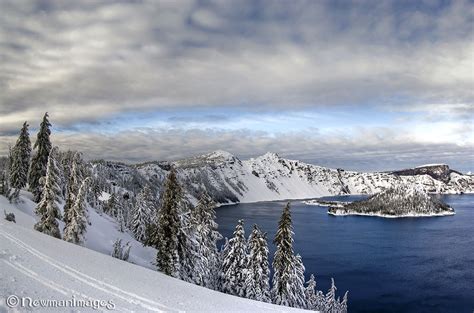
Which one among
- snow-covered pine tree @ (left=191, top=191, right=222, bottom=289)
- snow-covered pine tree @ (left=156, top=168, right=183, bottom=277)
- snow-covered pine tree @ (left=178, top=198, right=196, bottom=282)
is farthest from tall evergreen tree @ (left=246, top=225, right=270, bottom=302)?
snow-covered pine tree @ (left=156, top=168, right=183, bottom=277)

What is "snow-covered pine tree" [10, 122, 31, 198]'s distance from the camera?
55.2 meters

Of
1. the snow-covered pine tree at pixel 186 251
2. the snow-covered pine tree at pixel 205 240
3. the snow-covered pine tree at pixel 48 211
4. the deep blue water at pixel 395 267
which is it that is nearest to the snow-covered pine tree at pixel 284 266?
the snow-covered pine tree at pixel 205 240

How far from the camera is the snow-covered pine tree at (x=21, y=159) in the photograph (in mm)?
55188

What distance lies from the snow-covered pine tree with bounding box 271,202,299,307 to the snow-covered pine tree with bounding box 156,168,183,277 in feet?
37.1

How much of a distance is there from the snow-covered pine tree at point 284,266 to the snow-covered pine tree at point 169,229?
11.3 m

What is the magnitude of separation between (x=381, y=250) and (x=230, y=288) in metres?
96.4

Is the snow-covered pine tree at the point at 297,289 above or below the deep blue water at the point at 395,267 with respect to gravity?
above

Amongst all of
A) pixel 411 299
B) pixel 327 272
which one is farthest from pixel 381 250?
pixel 411 299

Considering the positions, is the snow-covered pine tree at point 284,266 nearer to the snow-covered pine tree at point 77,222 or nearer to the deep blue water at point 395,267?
the snow-covered pine tree at point 77,222

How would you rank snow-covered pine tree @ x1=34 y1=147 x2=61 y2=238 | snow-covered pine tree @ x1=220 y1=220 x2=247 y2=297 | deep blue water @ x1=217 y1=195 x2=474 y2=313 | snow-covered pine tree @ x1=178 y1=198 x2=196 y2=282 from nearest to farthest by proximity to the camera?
1. snow-covered pine tree @ x1=34 y1=147 x2=61 y2=238
2. snow-covered pine tree @ x1=178 y1=198 x2=196 y2=282
3. snow-covered pine tree @ x1=220 y1=220 x2=247 y2=297
4. deep blue water @ x1=217 y1=195 x2=474 y2=313

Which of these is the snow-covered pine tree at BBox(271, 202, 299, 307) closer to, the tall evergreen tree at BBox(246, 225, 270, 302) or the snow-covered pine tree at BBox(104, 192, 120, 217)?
the tall evergreen tree at BBox(246, 225, 270, 302)

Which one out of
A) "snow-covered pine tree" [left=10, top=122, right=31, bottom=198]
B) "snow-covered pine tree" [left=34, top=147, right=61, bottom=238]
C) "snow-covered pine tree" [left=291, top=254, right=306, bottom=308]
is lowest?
"snow-covered pine tree" [left=291, top=254, right=306, bottom=308]

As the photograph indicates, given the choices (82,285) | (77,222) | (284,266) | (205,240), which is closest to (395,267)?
(284,266)

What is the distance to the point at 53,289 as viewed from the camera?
571 inches
